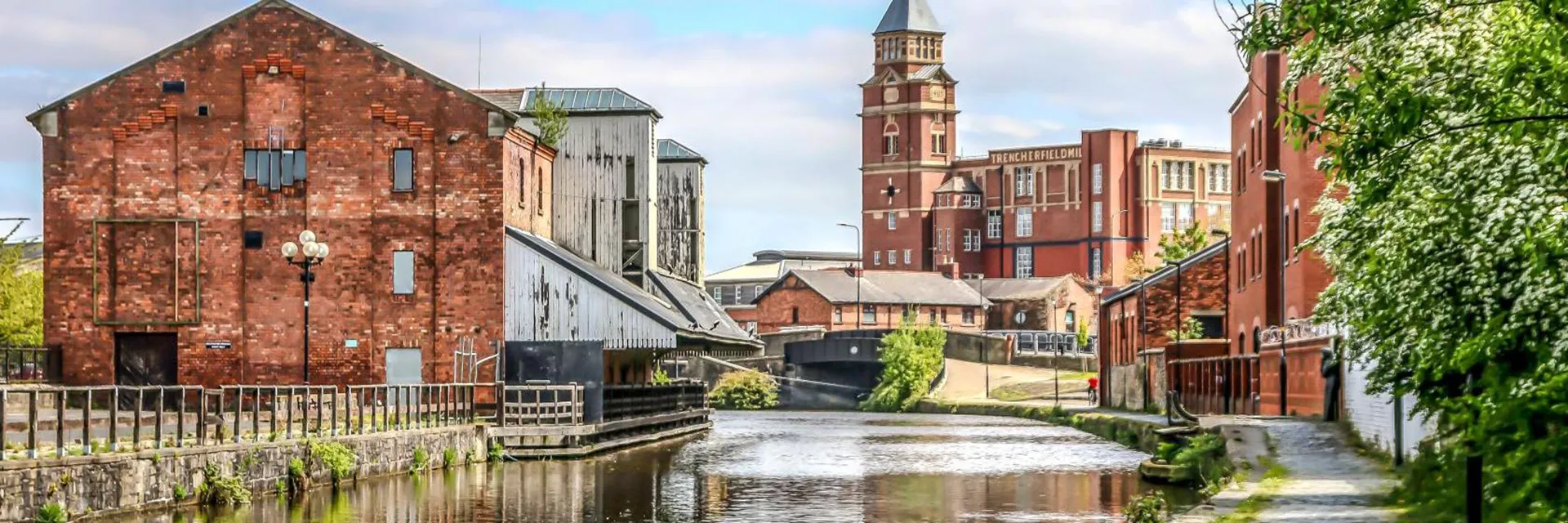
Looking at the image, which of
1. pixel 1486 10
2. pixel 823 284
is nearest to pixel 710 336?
pixel 1486 10

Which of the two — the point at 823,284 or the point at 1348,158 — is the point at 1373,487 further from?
the point at 823,284

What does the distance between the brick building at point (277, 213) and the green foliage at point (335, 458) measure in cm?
1316

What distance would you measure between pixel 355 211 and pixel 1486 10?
98.5ft

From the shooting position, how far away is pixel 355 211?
43.4 m

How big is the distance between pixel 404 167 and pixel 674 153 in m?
23.5

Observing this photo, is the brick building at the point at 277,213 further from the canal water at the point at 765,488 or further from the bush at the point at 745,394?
the bush at the point at 745,394

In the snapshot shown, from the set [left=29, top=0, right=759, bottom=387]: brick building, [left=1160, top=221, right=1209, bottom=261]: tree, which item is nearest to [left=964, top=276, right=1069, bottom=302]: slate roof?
[left=1160, top=221, right=1209, bottom=261]: tree

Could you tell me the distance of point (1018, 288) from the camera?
143125 mm

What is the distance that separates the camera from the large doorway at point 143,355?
44406 millimetres

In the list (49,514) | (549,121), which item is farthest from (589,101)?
(49,514)

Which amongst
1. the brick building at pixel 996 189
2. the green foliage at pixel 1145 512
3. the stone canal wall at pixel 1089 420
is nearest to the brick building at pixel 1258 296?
the stone canal wall at pixel 1089 420

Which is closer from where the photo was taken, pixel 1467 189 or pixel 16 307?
pixel 1467 189

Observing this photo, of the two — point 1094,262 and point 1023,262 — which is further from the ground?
point 1023,262

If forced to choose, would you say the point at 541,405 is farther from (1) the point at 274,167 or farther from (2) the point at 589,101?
(2) the point at 589,101
